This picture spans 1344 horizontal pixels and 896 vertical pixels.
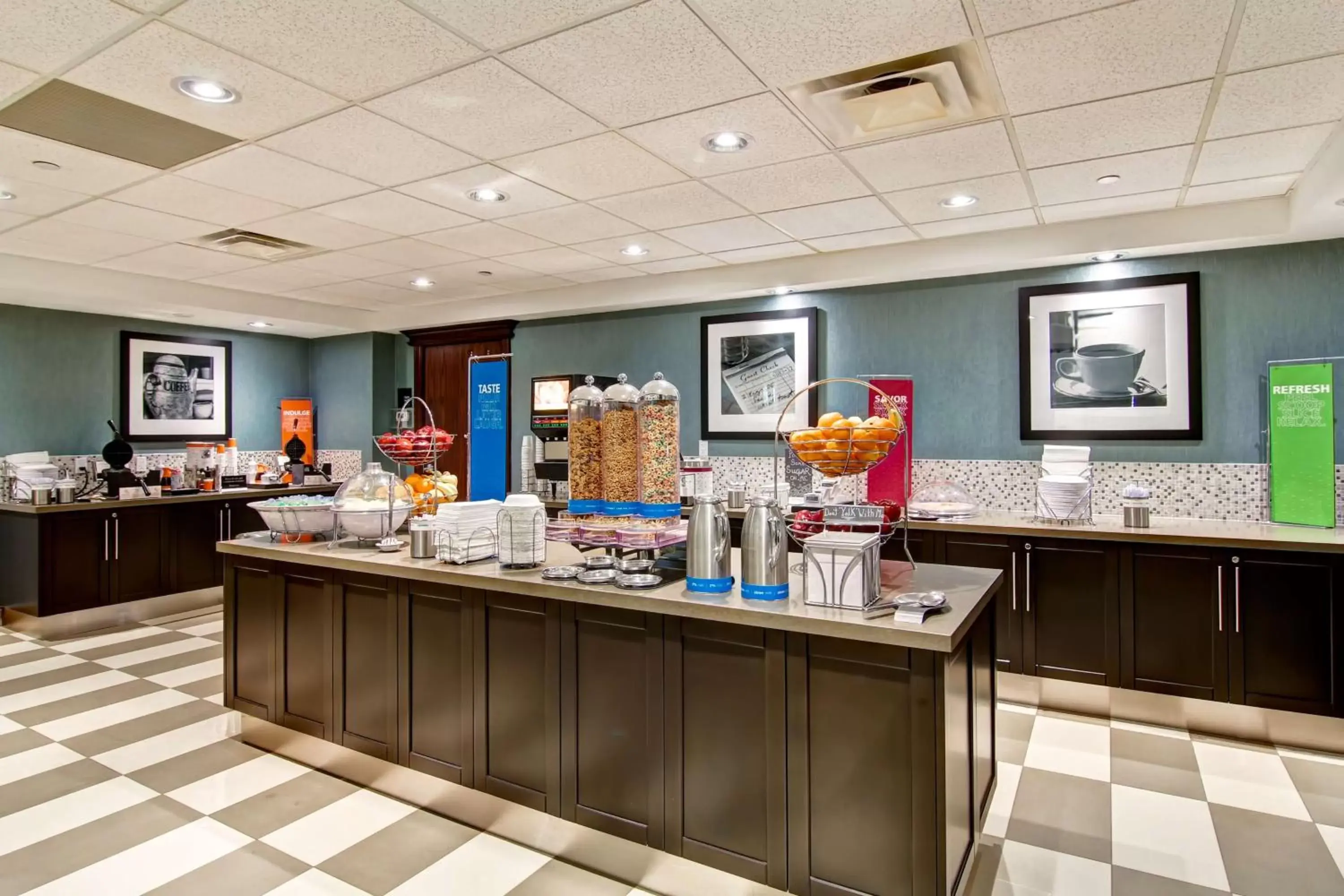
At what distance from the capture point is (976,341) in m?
5.50

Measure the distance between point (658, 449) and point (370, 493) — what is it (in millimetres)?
1659

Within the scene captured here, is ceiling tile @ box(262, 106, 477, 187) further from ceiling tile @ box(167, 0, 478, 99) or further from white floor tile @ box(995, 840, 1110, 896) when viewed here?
white floor tile @ box(995, 840, 1110, 896)

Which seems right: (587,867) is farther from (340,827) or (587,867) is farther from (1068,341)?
(1068,341)

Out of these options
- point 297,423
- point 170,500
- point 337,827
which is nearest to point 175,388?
point 297,423

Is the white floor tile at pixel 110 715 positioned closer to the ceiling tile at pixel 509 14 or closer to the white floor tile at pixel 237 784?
the white floor tile at pixel 237 784

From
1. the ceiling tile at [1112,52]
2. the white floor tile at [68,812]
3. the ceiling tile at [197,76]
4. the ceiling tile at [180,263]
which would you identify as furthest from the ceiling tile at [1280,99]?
the ceiling tile at [180,263]

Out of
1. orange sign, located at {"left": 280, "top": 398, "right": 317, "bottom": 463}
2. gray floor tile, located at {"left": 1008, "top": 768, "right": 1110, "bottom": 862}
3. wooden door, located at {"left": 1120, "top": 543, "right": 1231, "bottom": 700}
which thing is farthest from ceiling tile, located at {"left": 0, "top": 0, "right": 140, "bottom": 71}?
orange sign, located at {"left": 280, "top": 398, "right": 317, "bottom": 463}

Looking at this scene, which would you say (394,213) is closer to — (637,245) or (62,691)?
(637,245)

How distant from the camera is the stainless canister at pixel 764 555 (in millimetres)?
2461

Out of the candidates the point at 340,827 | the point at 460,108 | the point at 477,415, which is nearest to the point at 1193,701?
the point at 340,827

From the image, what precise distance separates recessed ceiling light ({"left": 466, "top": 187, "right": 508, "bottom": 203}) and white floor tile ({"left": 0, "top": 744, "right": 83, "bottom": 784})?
137 inches

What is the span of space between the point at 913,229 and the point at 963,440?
62.4 inches

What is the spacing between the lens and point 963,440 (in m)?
5.54

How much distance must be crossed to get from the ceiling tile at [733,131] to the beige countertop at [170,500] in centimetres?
418
